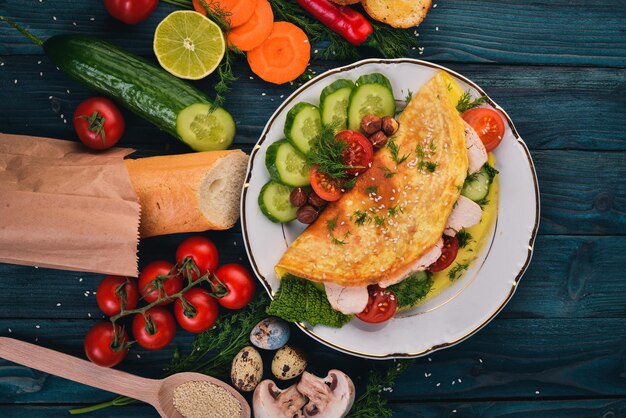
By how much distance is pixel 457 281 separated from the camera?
3215mm

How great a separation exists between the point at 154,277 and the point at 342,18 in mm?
1820

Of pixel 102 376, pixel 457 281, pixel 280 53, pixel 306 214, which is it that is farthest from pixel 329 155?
pixel 102 376

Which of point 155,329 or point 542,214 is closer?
point 155,329

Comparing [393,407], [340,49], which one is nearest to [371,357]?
[393,407]

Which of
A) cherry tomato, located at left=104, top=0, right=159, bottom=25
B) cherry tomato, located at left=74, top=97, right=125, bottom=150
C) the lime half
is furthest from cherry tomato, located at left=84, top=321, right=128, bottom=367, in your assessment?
cherry tomato, located at left=104, top=0, right=159, bottom=25

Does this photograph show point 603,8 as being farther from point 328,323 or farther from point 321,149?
point 328,323

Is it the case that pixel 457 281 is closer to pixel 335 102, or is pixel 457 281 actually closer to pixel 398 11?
pixel 335 102

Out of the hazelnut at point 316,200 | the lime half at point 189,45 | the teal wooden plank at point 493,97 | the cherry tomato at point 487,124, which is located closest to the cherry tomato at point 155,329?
the teal wooden plank at point 493,97

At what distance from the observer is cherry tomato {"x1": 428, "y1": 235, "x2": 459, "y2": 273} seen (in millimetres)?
3076

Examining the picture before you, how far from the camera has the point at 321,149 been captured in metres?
2.86

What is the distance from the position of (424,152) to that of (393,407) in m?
1.63

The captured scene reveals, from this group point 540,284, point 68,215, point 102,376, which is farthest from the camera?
point 540,284

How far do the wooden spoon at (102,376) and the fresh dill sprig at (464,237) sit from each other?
1571mm

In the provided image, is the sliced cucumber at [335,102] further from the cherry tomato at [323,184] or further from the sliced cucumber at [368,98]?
the cherry tomato at [323,184]
